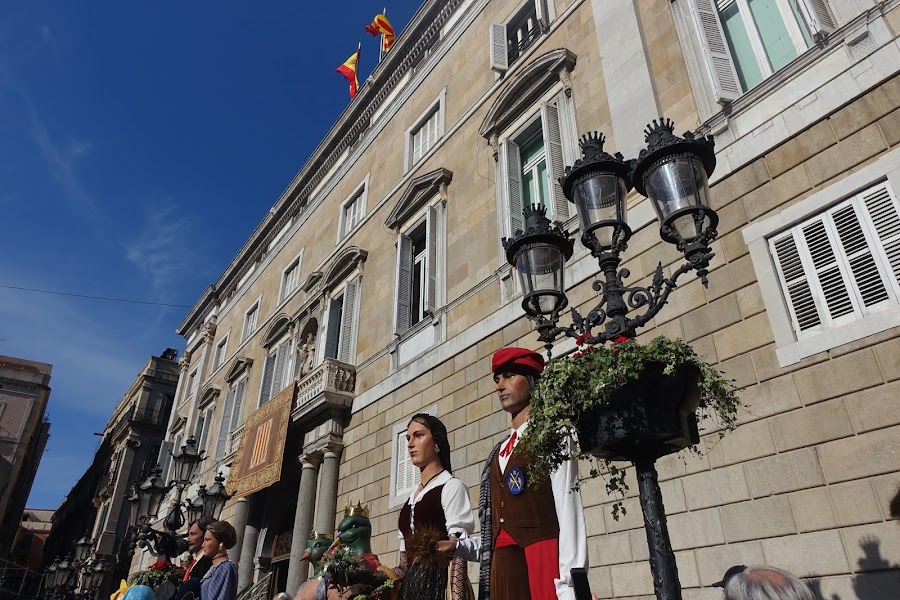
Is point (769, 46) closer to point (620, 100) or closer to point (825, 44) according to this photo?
point (825, 44)

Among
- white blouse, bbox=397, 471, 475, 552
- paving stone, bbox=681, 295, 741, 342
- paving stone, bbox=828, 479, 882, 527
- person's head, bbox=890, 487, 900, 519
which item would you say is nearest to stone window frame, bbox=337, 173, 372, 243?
paving stone, bbox=681, 295, 741, 342

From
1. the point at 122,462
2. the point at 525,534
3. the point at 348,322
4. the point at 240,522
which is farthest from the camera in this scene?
the point at 122,462

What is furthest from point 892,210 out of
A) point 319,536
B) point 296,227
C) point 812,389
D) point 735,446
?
point 296,227

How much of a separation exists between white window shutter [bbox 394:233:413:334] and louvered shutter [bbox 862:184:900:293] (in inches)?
327

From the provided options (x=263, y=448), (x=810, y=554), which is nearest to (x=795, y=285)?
(x=810, y=554)

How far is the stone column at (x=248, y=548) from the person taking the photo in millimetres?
14922

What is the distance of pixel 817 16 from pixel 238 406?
1906 centimetres

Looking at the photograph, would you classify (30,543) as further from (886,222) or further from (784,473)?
(886,222)

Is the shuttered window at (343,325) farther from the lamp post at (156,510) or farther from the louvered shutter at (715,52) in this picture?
the louvered shutter at (715,52)

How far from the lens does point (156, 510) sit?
9.90m

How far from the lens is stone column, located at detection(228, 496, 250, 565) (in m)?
15.3

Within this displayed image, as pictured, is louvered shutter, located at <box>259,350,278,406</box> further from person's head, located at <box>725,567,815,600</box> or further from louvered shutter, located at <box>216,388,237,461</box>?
person's head, located at <box>725,567,815,600</box>

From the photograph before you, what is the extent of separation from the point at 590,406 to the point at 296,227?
18.6 metres

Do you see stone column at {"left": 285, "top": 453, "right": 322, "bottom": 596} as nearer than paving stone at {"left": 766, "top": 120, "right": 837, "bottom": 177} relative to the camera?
No
